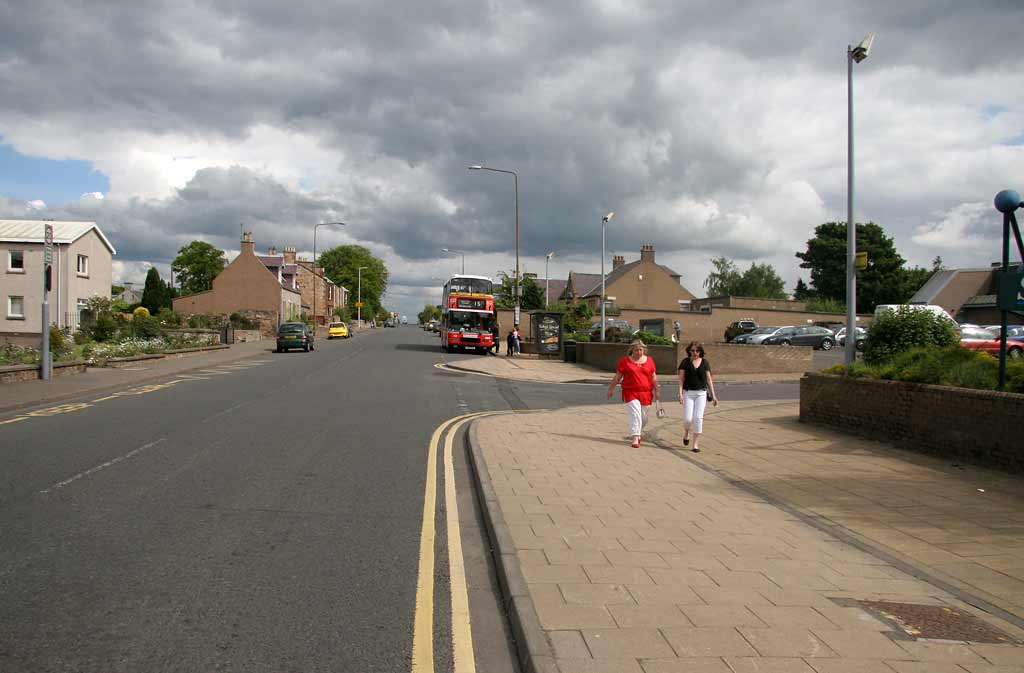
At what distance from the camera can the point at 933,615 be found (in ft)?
14.9

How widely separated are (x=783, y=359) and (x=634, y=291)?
45.9 meters

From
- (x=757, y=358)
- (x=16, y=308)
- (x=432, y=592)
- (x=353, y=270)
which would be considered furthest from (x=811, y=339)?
(x=353, y=270)

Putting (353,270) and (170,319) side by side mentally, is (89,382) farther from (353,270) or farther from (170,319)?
(353,270)

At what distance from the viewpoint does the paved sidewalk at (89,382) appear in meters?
15.2

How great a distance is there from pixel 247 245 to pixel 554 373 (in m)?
49.2

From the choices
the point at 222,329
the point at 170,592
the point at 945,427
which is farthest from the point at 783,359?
the point at 222,329

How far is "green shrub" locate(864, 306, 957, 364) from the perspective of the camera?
13.3 meters

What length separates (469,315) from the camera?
42.2 meters

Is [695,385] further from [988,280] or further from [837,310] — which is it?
[837,310]

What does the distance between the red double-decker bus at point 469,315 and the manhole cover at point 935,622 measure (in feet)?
122

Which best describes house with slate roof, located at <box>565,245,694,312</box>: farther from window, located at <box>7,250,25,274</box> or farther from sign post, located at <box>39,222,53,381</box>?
sign post, located at <box>39,222,53,381</box>

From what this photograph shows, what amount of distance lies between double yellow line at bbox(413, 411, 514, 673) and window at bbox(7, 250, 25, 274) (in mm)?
49197

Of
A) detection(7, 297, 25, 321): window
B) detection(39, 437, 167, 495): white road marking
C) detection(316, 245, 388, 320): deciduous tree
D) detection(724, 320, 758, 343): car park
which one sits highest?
detection(316, 245, 388, 320): deciduous tree

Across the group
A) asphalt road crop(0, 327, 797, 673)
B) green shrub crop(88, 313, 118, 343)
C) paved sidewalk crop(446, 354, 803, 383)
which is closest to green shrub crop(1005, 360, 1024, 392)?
asphalt road crop(0, 327, 797, 673)
